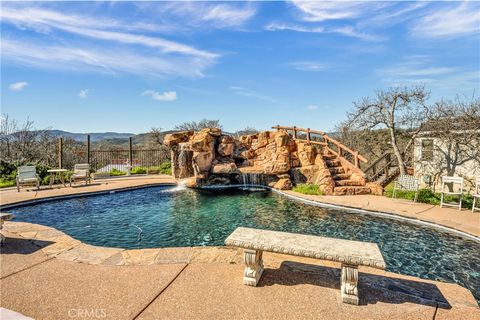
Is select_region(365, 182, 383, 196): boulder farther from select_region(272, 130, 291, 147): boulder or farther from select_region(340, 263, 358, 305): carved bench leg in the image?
select_region(340, 263, 358, 305): carved bench leg

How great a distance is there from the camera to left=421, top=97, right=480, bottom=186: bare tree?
8.29m

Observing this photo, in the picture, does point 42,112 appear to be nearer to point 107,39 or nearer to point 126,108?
point 126,108

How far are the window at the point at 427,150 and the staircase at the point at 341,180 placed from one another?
3105 mm

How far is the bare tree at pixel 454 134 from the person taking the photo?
8289mm

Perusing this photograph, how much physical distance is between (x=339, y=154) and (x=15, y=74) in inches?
517

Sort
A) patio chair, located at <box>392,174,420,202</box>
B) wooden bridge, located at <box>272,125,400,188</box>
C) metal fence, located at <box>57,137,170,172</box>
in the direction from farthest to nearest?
metal fence, located at <box>57,137,170,172</box> → wooden bridge, located at <box>272,125,400,188</box> → patio chair, located at <box>392,174,420,202</box>

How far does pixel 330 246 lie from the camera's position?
3.04 m

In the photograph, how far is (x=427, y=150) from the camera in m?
10.2

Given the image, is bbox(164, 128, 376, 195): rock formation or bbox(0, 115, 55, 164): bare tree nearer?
bbox(164, 128, 376, 195): rock formation

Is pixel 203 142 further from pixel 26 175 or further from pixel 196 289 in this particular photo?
pixel 196 289

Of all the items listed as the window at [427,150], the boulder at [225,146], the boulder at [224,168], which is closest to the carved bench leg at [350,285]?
the boulder at [224,168]

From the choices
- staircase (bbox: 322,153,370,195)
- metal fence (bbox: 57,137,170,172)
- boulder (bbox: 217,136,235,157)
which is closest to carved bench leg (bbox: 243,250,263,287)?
staircase (bbox: 322,153,370,195)

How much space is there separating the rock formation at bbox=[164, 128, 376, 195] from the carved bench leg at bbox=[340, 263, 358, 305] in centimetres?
689

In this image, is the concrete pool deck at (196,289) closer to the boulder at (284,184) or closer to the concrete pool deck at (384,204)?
the concrete pool deck at (384,204)
